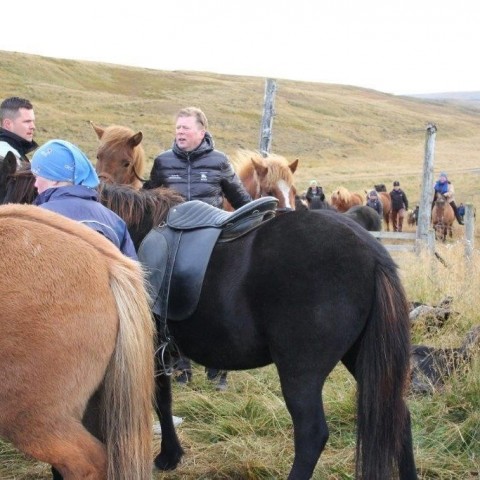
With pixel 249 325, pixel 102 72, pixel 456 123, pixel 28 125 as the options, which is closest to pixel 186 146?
pixel 28 125

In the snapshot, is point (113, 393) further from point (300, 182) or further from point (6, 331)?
point (300, 182)

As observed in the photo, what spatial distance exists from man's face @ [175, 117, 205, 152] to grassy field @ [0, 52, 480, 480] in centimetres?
197

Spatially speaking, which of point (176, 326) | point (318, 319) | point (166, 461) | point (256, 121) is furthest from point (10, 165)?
point (256, 121)

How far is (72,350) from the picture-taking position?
8.82ft

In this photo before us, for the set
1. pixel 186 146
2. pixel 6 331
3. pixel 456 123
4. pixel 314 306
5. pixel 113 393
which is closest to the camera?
pixel 6 331

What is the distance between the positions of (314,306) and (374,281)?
0.33m

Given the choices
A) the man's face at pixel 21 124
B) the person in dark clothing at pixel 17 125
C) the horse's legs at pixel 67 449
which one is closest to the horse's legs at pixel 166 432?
the horse's legs at pixel 67 449

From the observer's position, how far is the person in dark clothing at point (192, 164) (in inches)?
214

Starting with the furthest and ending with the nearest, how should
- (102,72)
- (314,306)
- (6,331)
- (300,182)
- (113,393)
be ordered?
1. (102,72)
2. (300,182)
3. (314,306)
4. (113,393)
5. (6,331)

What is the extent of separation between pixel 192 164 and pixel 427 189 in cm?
735

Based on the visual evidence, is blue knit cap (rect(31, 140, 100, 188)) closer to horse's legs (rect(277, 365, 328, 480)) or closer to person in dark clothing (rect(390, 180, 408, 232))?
horse's legs (rect(277, 365, 328, 480))

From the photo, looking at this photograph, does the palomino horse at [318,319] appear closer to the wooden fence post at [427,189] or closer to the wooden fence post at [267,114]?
the wooden fence post at [267,114]

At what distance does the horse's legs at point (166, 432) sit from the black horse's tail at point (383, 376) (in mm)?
1330

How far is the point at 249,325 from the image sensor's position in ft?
11.5
